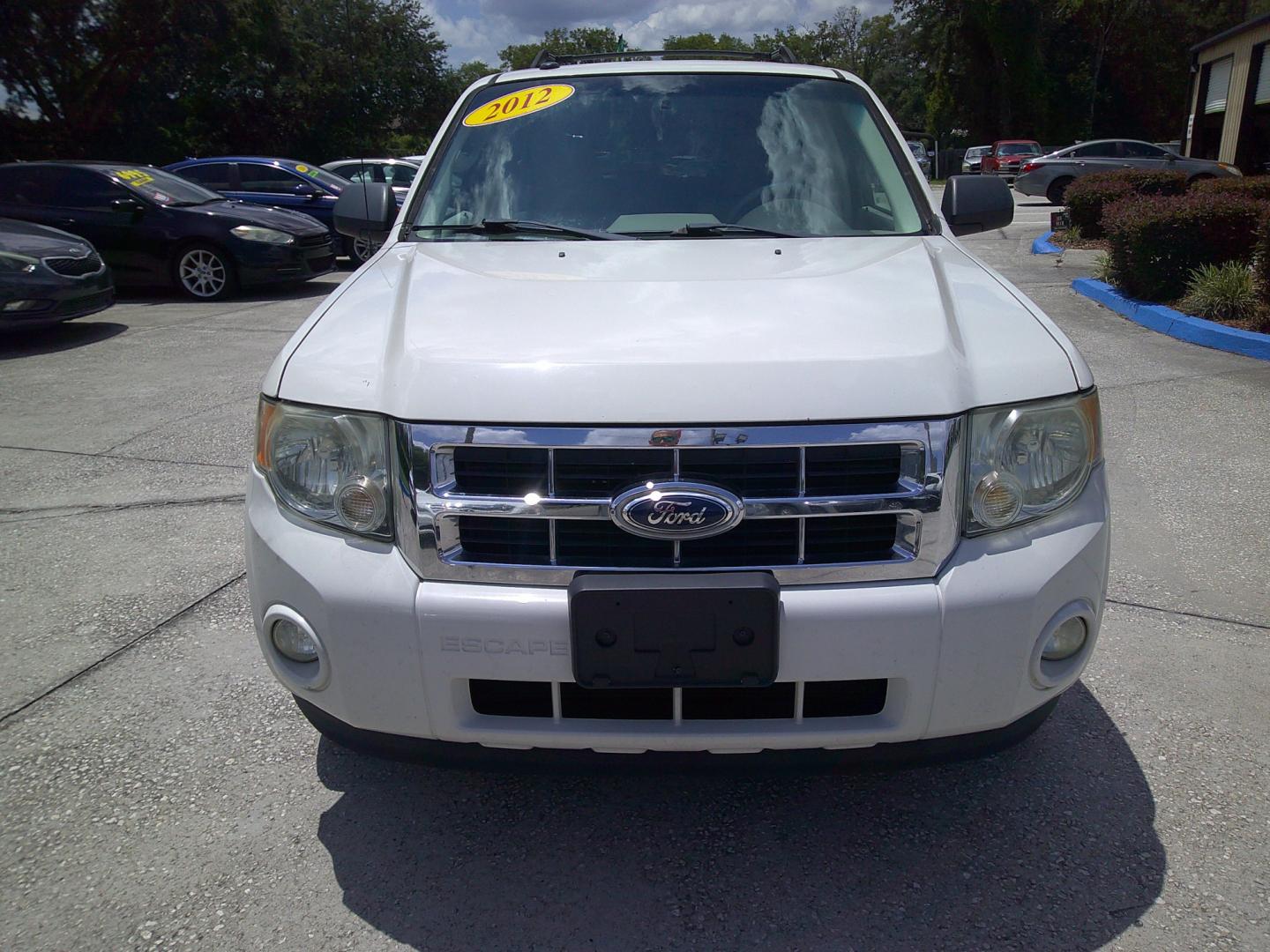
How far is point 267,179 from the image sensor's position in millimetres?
14000

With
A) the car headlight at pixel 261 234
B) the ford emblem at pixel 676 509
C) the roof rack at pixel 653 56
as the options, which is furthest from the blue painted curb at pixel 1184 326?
the car headlight at pixel 261 234

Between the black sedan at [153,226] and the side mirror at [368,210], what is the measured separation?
8.45m

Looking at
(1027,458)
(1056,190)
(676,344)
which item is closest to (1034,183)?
(1056,190)

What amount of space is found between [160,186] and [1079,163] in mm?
21202

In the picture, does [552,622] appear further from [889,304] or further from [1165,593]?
[1165,593]

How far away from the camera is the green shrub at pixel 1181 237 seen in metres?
9.06

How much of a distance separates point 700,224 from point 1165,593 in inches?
89.5

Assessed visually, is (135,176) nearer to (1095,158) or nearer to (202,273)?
(202,273)

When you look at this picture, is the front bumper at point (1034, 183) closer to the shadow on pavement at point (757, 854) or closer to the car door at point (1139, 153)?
the car door at point (1139, 153)

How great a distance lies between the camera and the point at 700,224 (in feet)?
10.5

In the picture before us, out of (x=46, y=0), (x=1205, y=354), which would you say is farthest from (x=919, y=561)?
(x=46, y=0)

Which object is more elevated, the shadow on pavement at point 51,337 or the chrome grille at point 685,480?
the chrome grille at point 685,480

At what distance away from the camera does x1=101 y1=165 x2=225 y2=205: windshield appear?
11.3 meters

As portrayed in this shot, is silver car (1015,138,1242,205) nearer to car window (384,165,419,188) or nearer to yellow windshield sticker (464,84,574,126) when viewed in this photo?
car window (384,165,419,188)
